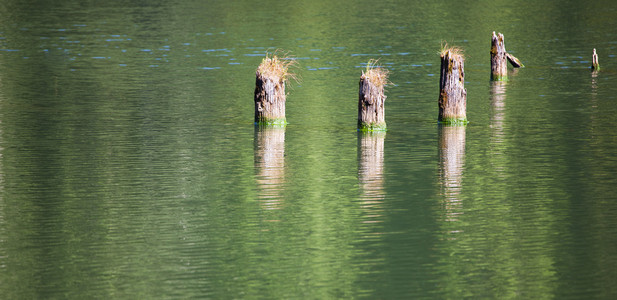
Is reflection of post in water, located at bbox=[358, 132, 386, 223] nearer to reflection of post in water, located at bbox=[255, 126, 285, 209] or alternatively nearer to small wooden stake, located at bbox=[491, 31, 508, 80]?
A: reflection of post in water, located at bbox=[255, 126, 285, 209]

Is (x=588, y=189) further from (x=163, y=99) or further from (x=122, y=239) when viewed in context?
(x=163, y=99)

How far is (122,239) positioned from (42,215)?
8.09ft

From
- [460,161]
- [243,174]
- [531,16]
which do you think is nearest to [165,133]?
[243,174]

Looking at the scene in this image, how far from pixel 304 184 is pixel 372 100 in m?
6.54

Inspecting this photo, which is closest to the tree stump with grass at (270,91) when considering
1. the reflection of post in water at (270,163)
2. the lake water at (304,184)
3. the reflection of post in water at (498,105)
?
Result: the reflection of post in water at (270,163)

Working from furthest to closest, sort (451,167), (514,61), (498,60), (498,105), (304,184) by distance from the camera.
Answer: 1. (514,61)
2. (498,60)
3. (498,105)
4. (451,167)
5. (304,184)

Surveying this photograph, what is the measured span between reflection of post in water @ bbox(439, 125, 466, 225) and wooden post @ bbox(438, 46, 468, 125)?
0.41 meters

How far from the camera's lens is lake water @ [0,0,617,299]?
14594 mm

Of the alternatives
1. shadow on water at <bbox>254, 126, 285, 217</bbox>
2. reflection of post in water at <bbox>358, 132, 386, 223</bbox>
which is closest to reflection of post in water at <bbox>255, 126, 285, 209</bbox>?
shadow on water at <bbox>254, 126, 285, 217</bbox>

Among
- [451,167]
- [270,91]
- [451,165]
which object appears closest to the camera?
[451,167]

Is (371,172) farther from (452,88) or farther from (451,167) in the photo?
(452,88)

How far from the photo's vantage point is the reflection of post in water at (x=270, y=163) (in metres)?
19.9

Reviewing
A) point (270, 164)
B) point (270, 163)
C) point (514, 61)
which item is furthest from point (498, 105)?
point (270, 164)

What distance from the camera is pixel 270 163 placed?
2378cm
